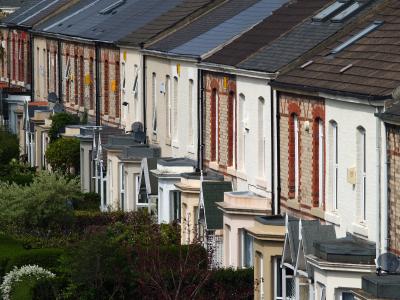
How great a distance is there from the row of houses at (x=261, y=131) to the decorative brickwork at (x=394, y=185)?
36 millimetres

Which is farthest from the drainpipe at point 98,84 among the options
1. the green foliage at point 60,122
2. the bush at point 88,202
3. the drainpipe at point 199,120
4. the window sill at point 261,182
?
the window sill at point 261,182

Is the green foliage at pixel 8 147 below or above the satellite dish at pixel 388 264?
above

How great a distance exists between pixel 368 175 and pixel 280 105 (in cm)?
727

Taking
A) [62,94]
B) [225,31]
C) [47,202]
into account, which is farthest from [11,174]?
[225,31]

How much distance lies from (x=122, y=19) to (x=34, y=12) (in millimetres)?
23652

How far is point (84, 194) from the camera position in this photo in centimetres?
6066

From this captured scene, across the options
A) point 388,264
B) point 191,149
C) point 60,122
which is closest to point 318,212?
point 388,264

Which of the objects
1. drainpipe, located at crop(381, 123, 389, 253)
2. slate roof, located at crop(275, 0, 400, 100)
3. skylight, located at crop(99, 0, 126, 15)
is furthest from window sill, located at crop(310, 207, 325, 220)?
skylight, located at crop(99, 0, 126, 15)

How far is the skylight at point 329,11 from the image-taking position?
4156 cm

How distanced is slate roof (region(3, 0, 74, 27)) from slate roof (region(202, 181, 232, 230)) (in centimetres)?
4188

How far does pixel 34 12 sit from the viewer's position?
90.2 metres

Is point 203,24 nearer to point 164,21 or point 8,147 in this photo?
point 164,21

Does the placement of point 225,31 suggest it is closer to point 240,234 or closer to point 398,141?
point 240,234

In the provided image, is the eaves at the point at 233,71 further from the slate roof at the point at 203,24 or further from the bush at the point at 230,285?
the slate roof at the point at 203,24
